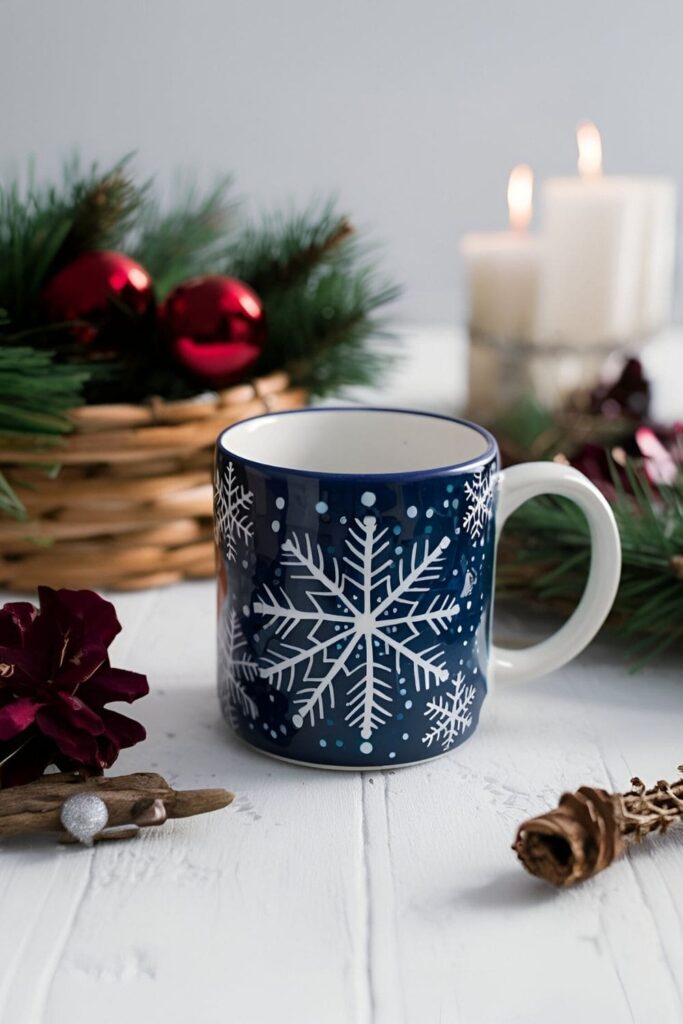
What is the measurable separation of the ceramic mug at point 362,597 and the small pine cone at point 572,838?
0.08 metres

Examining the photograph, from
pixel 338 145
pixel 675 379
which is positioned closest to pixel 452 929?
pixel 675 379

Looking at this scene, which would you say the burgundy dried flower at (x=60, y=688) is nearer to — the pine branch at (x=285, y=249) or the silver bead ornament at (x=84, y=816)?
the silver bead ornament at (x=84, y=816)

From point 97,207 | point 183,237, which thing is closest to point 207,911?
point 97,207

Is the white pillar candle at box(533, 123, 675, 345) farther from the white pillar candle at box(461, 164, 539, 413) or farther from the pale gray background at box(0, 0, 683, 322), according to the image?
the pale gray background at box(0, 0, 683, 322)

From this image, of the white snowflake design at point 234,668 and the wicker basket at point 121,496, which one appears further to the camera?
the wicker basket at point 121,496

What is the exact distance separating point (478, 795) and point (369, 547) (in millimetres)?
108

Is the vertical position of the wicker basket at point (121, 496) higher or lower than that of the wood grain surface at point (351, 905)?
higher

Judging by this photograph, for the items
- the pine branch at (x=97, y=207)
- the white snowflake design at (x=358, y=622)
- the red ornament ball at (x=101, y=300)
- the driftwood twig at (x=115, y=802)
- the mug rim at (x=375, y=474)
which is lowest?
the driftwood twig at (x=115, y=802)

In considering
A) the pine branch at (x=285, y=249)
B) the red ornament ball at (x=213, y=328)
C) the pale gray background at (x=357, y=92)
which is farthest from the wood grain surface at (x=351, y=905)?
the pale gray background at (x=357, y=92)

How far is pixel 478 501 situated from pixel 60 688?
0.18 metres

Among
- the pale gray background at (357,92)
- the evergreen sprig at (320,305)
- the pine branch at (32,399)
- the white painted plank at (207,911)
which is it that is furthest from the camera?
the pale gray background at (357,92)

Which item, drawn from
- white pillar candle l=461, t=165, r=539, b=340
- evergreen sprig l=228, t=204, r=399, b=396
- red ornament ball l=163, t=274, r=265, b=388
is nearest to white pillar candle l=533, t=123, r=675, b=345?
white pillar candle l=461, t=165, r=539, b=340

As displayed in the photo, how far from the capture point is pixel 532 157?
1.54 metres

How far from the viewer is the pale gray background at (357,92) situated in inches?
56.6
